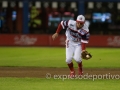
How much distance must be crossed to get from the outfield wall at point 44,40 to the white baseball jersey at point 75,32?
2233 centimetres

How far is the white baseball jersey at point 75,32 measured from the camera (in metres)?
14.4

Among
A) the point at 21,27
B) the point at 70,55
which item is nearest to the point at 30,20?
the point at 21,27

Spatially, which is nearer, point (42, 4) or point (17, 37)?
point (17, 37)

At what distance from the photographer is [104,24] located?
42.0 meters

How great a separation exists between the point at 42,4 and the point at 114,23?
659cm

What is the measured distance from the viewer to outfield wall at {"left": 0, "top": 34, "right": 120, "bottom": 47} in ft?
122

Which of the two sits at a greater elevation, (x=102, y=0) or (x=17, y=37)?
(x=102, y=0)

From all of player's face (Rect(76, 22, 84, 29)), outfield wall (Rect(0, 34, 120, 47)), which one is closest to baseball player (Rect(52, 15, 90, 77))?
player's face (Rect(76, 22, 84, 29))

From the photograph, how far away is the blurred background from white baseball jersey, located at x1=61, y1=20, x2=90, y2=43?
2609 centimetres

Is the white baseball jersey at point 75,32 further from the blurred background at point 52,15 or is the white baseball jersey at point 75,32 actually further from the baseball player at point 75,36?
the blurred background at point 52,15
